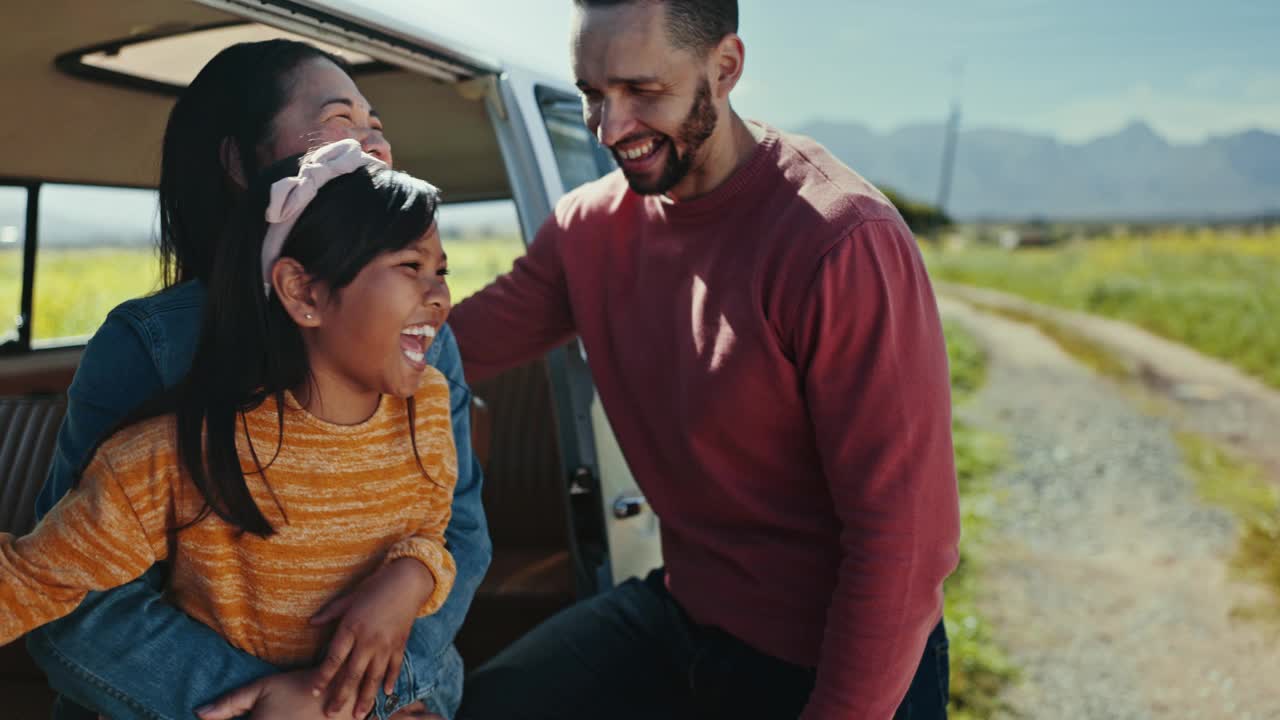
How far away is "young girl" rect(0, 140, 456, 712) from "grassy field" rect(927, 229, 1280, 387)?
45.3ft

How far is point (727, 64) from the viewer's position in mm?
2076

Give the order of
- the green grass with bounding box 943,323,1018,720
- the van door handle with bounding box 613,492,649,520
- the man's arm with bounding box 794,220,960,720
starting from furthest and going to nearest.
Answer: the green grass with bounding box 943,323,1018,720
the van door handle with bounding box 613,492,649,520
the man's arm with bounding box 794,220,960,720

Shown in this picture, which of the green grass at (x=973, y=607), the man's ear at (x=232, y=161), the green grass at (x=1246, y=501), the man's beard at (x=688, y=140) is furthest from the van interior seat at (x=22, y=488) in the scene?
the green grass at (x=1246, y=501)

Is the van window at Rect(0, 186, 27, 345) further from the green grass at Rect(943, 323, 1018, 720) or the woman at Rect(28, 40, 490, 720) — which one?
the green grass at Rect(943, 323, 1018, 720)

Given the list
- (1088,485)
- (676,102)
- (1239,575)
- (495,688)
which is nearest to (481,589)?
(495,688)

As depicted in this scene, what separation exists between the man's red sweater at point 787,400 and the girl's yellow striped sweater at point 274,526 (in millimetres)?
577

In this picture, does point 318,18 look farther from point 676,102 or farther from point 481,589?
point 481,589

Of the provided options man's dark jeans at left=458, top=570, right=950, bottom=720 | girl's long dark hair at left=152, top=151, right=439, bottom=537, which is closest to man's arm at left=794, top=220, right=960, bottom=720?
man's dark jeans at left=458, top=570, right=950, bottom=720

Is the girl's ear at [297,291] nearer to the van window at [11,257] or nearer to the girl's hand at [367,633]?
the girl's hand at [367,633]

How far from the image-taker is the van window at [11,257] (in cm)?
337

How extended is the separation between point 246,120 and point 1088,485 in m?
8.02

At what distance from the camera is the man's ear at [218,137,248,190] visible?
5.33 ft

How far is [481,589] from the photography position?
3.21 m

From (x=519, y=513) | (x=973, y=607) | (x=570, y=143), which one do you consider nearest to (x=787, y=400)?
(x=570, y=143)
